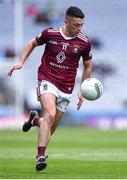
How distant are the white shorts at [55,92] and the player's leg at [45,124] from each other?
0.28ft

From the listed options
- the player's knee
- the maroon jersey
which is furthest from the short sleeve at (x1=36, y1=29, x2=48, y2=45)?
the player's knee

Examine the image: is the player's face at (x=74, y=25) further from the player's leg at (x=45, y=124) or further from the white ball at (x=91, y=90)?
the player's leg at (x=45, y=124)

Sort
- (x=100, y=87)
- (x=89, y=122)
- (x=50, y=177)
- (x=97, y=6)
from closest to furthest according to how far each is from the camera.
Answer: (x=50, y=177), (x=100, y=87), (x=89, y=122), (x=97, y=6)

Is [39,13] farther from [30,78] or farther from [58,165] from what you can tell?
[58,165]

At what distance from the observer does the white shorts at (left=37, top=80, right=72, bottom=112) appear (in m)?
11.6

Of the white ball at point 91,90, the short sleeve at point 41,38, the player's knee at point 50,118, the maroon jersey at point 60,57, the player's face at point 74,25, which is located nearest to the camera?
the player's knee at point 50,118

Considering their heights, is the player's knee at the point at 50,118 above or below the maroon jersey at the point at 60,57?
below

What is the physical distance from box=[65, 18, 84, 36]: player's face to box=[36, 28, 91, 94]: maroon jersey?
16 centimetres

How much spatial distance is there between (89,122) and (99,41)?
5404 mm

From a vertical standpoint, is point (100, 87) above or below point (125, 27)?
above

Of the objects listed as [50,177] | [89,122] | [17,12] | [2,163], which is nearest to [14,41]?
[17,12]

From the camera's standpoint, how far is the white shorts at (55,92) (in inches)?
456

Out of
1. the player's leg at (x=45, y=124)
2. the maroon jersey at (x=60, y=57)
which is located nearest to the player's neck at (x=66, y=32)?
the maroon jersey at (x=60, y=57)

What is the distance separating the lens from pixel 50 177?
1034cm
